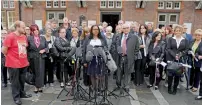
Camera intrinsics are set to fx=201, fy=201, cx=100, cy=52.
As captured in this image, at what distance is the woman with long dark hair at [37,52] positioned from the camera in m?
4.71

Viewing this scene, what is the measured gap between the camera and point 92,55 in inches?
161

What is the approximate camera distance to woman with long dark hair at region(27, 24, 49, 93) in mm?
4711

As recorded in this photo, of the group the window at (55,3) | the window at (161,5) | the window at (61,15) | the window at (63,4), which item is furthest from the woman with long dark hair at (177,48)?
the window at (55,3)

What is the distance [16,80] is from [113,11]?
9363 millimetres

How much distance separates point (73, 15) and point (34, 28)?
27.4 feet

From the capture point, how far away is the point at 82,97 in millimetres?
4711

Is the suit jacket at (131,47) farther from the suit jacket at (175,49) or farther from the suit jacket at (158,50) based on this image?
the suit jacket at (175,49)

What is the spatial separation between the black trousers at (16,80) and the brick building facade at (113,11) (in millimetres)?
8609

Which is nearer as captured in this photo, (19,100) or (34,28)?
(19,100)

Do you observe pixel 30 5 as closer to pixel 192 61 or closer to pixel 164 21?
pixel 164 21

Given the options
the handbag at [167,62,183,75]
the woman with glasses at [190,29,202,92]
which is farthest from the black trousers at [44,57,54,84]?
the woman with glasses at [190,29,202,92]

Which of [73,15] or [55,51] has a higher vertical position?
[73,15]

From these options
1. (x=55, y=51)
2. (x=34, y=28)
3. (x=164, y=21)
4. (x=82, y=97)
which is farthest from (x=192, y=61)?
(x=164, y=21)

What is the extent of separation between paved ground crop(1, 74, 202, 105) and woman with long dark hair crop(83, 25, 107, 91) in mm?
636
